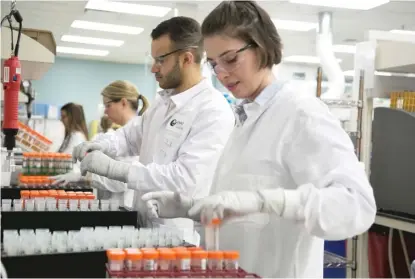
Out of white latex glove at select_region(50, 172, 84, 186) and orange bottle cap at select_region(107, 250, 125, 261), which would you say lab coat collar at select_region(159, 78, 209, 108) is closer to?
white latex glove at select_region(50, 172, 84, 186)

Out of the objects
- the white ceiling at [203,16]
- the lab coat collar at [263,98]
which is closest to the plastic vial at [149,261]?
the lab coat collar at [263,98]

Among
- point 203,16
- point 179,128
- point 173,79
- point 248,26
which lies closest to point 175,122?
point 179,128

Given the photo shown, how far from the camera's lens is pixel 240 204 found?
3.94 ft

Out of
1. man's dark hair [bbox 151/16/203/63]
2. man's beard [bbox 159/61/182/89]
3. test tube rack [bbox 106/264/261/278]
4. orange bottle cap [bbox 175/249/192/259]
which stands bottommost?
test tube rack [bbox 106/264/261/278]

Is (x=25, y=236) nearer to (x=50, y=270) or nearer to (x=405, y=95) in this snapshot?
(x=50, y=270)

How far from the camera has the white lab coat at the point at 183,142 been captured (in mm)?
1989

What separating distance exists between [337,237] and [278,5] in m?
5.81

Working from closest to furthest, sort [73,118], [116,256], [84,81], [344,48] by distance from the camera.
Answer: [116,256] < [73,118] < [344,48] < [84,81]

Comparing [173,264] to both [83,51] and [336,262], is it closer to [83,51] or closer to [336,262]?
[336,262]

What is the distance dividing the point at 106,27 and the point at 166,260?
25.4ft

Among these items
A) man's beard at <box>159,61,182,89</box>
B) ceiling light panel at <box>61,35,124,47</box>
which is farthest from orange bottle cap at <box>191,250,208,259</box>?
ceiling light panel at <box>61,35,124,47</box>

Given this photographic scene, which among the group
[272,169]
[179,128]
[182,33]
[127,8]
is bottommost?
[272,169]

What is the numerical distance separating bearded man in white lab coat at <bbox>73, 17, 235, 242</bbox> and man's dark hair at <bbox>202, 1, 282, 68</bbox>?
2.09 feet

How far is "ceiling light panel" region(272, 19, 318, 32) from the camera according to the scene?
25.4 ft
